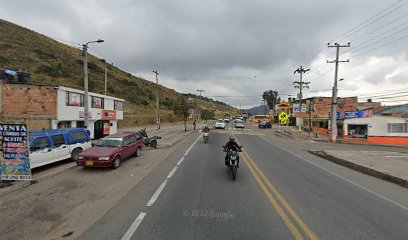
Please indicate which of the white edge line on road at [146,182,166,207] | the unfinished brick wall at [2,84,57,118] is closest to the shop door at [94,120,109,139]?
the unfinished brick wall at [2,84,57,118]

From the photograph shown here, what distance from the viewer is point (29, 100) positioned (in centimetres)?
2205

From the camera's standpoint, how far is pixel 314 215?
636 centimetres

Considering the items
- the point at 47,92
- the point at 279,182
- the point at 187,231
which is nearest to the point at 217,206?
the point at 187,231

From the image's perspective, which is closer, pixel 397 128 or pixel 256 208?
pixel 256 208

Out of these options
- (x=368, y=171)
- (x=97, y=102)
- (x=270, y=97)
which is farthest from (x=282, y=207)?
(x=270, y=97)

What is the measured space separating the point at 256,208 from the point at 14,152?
881 centimetres

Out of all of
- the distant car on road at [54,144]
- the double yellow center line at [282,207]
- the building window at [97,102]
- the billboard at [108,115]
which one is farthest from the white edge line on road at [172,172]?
the billboard at [108,115]

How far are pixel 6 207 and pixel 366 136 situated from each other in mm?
39267

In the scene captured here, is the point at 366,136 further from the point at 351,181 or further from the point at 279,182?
the point at 279,182

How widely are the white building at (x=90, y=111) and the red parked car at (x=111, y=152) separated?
11.7 metres

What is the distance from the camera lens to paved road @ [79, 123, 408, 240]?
5.36 metres

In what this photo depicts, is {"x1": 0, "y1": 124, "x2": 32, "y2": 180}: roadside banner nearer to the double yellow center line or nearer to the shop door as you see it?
the double yellow center line

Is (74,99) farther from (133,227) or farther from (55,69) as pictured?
(55,69)

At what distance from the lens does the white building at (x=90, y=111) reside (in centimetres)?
2310
